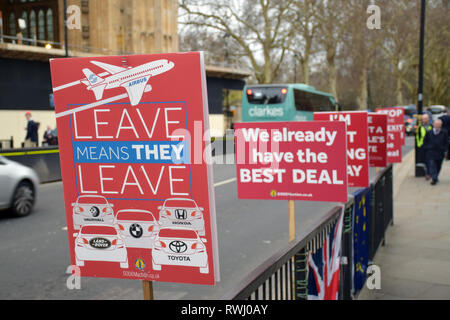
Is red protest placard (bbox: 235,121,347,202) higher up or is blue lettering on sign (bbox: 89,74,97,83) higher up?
blue lettering on sign (bbox: 89,74,97,83)

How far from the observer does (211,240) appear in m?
2.14

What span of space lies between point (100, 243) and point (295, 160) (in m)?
2.47

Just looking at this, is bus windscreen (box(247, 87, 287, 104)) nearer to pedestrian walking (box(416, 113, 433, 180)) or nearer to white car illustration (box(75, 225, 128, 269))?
pedestrian walking (box(416, 113, 433, 180))

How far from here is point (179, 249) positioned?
7.20 ft

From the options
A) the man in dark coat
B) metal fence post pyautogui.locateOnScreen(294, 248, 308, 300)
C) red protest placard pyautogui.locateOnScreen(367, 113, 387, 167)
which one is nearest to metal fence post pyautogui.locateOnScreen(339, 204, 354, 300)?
metal fence post pyautogui.locateOnScreen(294, 248, 308, 300)

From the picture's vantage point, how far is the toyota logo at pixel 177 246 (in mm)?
2188

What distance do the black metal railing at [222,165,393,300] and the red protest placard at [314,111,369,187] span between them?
228 mm

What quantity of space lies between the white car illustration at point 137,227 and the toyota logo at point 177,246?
9 centimetres

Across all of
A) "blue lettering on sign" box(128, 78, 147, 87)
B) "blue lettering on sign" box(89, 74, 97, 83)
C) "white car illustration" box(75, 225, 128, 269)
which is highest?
"blue lettering on sign" box(89, 74, 97, 83)

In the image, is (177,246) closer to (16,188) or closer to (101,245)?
(101,245)

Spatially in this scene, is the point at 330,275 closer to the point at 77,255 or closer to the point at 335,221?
the point at 335,221

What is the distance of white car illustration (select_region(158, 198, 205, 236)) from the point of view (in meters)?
2.14

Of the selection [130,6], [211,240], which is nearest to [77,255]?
[211,240]
